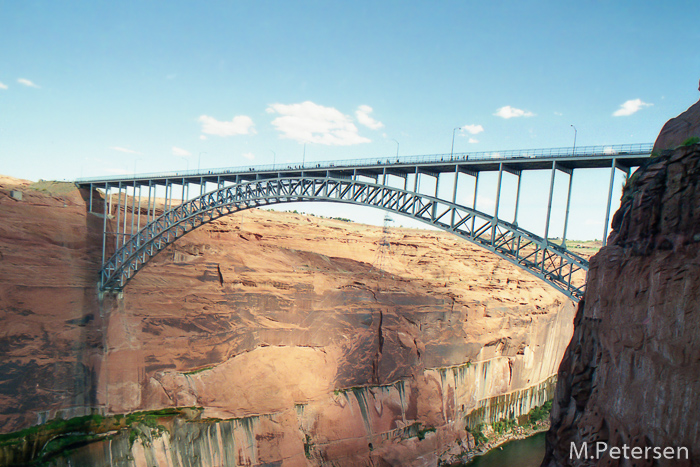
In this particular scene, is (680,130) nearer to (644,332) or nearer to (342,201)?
(644,332)

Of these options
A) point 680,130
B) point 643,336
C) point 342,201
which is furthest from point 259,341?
point 680,130

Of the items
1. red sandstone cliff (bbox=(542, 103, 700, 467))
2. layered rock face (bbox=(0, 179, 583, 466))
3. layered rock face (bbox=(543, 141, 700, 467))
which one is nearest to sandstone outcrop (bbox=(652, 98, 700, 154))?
red sandstone cliff (bbox=(542, 103, 700, 467))

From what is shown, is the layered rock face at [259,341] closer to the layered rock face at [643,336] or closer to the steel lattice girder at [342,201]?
the steel lattice girder at [342,201]

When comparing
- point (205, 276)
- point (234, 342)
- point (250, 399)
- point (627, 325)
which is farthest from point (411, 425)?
point (627, 325)

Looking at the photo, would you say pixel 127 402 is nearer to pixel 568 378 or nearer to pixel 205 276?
pixel 205 276

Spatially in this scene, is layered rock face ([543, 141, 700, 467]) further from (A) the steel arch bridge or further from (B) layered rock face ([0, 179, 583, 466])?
(B) layered rock face ([0, 179, 583, 466])
